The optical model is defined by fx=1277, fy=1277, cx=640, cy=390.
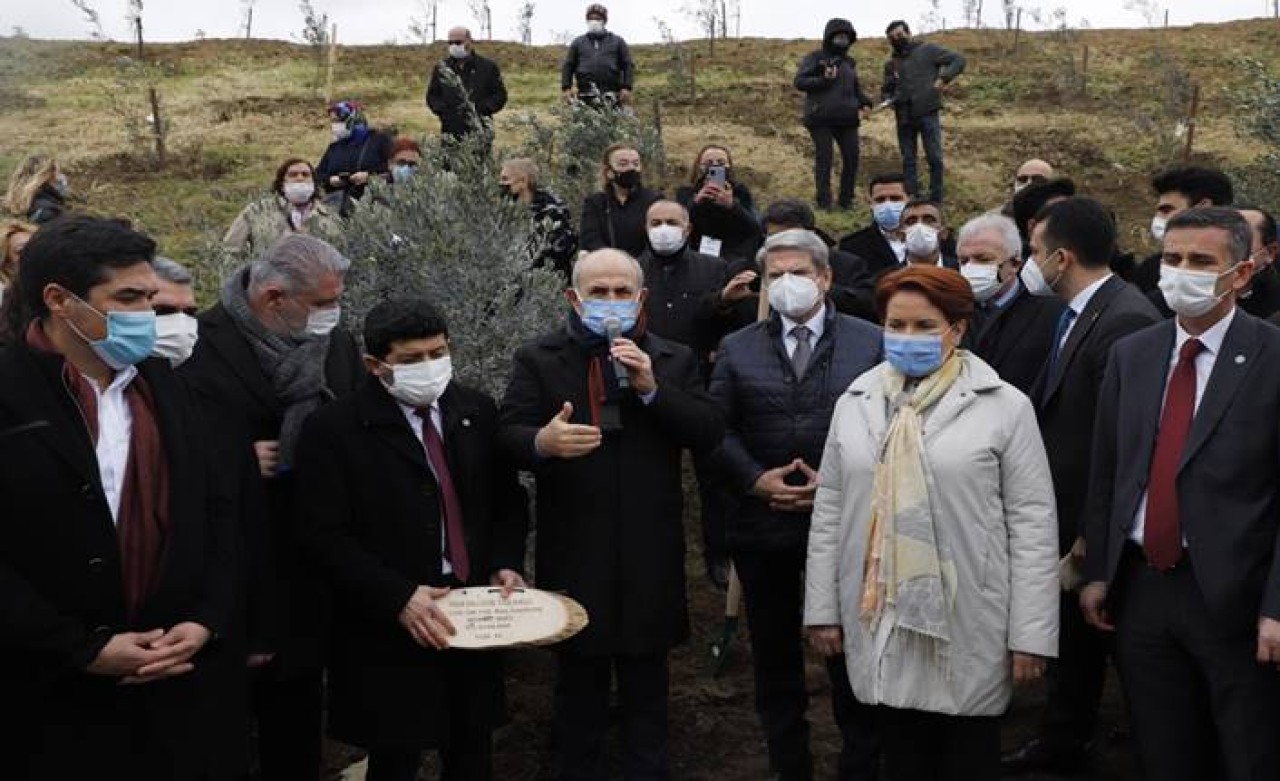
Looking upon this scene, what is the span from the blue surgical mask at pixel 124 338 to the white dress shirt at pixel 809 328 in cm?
242

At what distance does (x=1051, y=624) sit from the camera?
3.92 metres

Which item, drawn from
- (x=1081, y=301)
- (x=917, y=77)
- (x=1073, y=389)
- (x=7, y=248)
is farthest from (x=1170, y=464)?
(x=917, y=77)

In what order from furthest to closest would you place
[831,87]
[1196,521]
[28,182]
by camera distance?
[831,87] → [28,182] → [1196,521]

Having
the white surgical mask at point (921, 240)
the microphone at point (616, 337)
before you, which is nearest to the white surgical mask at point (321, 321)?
the microphone at point (616, 337)

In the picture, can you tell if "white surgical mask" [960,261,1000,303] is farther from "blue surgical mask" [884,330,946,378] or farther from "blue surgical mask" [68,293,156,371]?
"blue surgical mask" [68,293,156,371]

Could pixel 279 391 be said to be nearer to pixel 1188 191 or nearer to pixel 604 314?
pixel 604 314

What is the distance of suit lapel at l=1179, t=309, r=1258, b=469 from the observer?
12.6 ft

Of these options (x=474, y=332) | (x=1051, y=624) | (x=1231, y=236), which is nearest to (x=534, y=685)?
(x=474, y=332)

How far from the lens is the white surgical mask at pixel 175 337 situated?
421 centimetres

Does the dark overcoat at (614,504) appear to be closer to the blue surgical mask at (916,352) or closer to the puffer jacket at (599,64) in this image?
the blue surgical mask at (916,352)

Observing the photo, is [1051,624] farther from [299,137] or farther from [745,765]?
[299,137]

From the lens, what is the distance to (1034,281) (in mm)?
5266

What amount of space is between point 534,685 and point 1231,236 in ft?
12.3

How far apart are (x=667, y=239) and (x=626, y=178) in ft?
4.74
